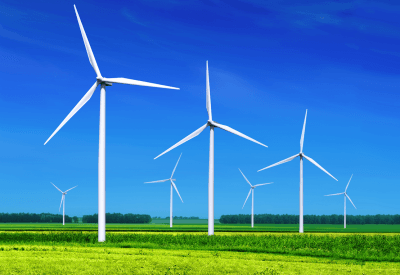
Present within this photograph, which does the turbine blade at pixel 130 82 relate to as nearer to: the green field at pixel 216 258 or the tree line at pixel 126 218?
the green field at pixel 216 258

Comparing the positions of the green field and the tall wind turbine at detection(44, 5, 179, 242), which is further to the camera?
the tall wind turbine at detection(44, 5, 179, 242)

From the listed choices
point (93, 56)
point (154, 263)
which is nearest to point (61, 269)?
point (154, 263)

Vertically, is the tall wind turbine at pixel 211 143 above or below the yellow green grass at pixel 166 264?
above

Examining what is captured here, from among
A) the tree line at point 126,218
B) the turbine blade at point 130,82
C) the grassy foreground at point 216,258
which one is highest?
the turbine blade at point 130,82

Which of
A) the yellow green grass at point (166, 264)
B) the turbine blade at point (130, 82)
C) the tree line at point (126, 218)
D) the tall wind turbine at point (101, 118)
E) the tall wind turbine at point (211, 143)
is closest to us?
the yellow green grass at point (166, 264)

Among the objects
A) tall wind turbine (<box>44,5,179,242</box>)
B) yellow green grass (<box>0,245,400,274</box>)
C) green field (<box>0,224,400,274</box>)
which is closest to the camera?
yellow green grass (<box>0,245,400,274</box>)

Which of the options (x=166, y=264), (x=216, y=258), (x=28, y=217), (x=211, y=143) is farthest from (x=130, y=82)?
(x=28, y=217)

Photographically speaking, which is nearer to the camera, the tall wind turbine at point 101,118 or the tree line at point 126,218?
the tall wind turbine at point 101,118

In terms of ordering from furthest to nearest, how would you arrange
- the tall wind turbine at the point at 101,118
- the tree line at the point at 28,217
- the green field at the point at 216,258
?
the tree line at the point at 28,217
the tall wind turbine at the point at 101,118
the green field at the point at 216,258

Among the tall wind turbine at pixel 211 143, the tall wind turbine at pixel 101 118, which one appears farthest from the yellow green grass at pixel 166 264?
the tall wind turbine at pixel 211 143

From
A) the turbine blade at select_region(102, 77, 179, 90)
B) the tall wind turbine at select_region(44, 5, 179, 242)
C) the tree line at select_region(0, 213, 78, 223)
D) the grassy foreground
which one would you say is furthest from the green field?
the tree line at select_region(0, 213, 78, 223)

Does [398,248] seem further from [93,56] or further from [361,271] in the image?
[93,56]

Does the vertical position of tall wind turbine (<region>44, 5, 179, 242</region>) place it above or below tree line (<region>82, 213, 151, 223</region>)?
above

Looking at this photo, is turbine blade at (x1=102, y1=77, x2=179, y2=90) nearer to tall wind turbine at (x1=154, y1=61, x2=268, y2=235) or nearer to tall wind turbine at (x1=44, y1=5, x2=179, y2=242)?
tall wind turbine at (x1=44, y1=5, x2=179, y2=242)
